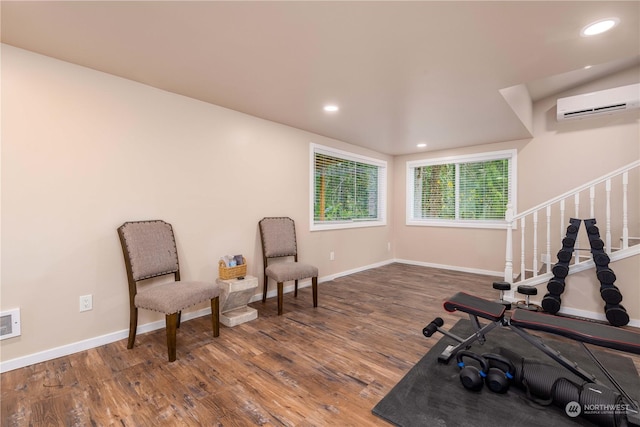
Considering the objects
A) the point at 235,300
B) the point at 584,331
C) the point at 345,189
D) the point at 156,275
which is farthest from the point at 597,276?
the point at 156,275

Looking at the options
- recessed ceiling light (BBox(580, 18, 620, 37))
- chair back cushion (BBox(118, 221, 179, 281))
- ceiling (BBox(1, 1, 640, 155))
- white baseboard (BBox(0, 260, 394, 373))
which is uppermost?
recessed ceiling light (BBox(580, 18, 620, 37))

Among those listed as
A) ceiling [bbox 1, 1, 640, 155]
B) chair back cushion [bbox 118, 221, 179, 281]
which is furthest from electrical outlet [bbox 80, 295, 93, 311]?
ceiling [bbox 1, 1, 640, 155]

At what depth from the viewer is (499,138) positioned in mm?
4434

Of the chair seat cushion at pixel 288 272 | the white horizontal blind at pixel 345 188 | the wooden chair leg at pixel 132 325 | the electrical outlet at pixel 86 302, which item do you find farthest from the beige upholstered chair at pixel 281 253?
the electrical outlet at pixel 86 302

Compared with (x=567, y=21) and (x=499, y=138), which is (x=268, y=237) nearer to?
(x=567, y=21)

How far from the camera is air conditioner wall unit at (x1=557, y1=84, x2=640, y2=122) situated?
339 centimetres

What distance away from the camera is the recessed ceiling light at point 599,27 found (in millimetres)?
1707

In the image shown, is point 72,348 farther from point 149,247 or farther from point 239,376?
point 239,376

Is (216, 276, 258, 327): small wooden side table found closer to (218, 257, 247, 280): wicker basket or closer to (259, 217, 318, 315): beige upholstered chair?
(218, 257, 247, 280): wicker basket

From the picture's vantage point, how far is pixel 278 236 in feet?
11.4

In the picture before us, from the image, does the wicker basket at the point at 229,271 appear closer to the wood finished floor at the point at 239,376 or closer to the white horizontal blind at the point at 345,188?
the wood finished floor at the point at 239,376

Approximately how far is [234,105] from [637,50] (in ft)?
10.9

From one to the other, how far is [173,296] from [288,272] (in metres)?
1.19

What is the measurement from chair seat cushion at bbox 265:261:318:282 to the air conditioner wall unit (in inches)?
154
